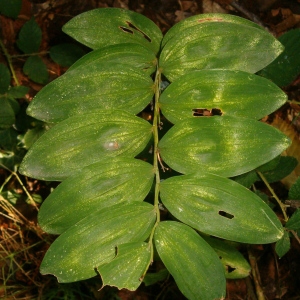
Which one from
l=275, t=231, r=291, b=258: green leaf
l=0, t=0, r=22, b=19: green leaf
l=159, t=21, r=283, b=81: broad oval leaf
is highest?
l=159, t=21, r=283, b=81: broad oval leaf

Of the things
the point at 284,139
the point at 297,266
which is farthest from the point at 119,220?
the point at 297,266

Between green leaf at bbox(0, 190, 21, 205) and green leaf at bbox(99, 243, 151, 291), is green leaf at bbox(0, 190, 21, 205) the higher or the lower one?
the lower one

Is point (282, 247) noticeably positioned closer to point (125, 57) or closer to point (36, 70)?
point (125, 57)

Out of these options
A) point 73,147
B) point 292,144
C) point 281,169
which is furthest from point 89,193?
point 292,144

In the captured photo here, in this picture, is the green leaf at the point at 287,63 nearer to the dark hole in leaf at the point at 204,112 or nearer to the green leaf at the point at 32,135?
the dark hole in leaf at the point at 204,112

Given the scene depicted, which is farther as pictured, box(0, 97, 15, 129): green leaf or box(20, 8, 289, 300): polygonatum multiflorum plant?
box(0, 97, 15, 129): green leaf

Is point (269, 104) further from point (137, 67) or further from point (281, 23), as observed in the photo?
point (281, 23)

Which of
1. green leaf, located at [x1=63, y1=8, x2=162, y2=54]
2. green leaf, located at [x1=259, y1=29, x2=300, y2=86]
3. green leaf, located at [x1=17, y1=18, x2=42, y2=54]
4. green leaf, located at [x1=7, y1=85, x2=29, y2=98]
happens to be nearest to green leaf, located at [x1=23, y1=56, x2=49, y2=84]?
green leaf, located at [x1=17, y1=18, x2=42, y2=54]

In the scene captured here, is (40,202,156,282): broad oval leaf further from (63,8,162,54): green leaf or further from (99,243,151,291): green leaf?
(63,8,162,54): green leaf
